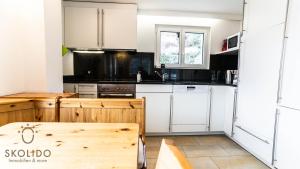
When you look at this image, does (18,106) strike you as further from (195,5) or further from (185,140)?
(195,5)

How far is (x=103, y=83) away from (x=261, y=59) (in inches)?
86.0

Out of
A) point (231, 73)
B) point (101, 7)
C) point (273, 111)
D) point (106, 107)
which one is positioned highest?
point (101, 7)

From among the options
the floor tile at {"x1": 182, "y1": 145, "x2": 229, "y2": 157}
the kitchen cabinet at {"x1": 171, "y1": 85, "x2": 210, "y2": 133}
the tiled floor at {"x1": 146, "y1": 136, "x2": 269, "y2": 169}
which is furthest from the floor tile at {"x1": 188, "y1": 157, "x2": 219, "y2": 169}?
the kitchen cabinet at {"x1": 171, "y1": 85, "x2": 210, "y2": 133}

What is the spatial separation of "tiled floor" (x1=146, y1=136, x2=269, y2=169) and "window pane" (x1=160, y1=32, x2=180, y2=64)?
56.3 inches

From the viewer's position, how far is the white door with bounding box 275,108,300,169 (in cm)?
170

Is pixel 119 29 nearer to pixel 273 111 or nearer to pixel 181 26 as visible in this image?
pixel 181 26

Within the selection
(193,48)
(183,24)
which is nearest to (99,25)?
(183,24)

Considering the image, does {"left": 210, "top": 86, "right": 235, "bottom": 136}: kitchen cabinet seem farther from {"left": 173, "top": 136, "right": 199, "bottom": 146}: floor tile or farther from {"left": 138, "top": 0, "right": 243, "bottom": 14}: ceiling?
{"left": 138, "top": 0, "right": 243, "bottom": 14}: ceiling

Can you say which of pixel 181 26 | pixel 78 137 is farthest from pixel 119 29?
pixel 78 137

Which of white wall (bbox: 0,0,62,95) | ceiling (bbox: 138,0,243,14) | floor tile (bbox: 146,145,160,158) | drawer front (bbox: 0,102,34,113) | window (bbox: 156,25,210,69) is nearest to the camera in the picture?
drawer front (bbox: 0,102,34,113)

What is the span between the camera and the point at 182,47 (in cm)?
347

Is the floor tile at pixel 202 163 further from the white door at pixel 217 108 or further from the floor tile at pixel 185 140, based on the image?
the white door at pixel 217 108

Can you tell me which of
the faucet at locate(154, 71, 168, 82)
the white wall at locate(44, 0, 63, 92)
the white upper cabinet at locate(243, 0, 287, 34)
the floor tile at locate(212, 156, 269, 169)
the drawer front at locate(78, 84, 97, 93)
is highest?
the white upper cabinet at locate(243, 0, 287, 34)

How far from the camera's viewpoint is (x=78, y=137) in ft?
3.15
